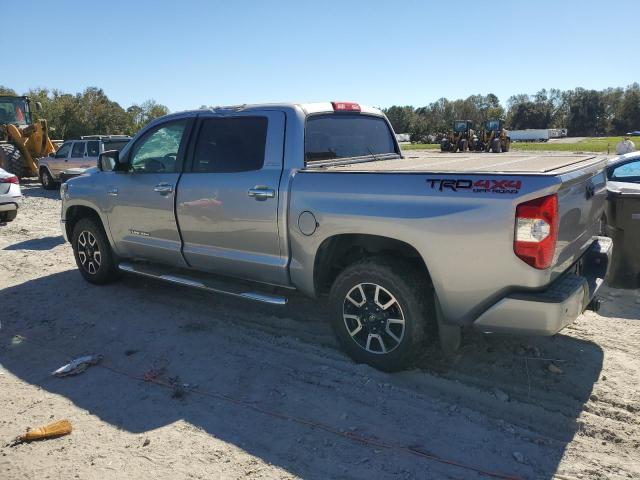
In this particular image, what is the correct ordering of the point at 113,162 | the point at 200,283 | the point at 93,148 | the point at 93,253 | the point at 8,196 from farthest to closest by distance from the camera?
the point at 93,148 < the point at 8,196 < the point at 93,253 < the point at 113,162 < the point at 200,283

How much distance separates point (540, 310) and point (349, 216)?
55.3 inches

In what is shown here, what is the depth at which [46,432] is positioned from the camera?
326 centimetres

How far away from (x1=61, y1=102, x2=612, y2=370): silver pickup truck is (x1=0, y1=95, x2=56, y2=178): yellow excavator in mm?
15703

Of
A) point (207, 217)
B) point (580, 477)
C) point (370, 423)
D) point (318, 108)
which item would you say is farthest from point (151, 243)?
point (580, 477)

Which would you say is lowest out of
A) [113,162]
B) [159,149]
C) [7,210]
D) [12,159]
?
[7,210]

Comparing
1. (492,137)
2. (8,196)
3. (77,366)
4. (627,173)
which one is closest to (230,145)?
(77,366)

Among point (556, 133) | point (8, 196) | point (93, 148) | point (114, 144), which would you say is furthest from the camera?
point (556, 133)

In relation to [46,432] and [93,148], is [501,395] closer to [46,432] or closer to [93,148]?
[46,432]

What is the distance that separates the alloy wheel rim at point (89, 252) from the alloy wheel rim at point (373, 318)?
3580mm

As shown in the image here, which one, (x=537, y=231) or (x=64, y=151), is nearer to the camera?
(x=537, y=231)

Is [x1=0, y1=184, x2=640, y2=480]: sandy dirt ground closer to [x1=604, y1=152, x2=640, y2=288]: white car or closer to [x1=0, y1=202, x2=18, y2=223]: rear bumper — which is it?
[x1=604, y1=152, x2=640, y2=288]: white car

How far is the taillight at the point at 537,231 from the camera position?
3.01 metres

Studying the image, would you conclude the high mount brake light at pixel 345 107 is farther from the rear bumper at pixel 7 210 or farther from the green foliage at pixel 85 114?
the green foliage at pixel 85 114

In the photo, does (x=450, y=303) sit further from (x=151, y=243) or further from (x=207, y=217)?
(x=151, y=243)
